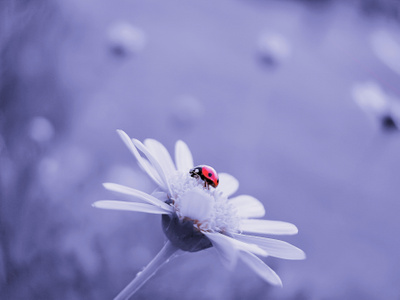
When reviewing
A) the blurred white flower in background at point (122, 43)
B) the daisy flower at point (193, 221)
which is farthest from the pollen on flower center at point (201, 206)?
the blurred white flower in background at point (122, 43)

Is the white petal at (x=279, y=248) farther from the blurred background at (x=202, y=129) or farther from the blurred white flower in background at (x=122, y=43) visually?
the blurred white flower in background at (x=122, y=43)

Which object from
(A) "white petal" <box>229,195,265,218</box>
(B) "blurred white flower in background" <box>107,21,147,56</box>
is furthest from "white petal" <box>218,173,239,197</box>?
(B) "blurred white flower in background" <box>107,21,147,56</box>

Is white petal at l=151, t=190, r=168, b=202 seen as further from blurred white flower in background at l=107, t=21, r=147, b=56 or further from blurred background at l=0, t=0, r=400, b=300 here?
blurred white flower in background at l=107, t=21, r=147, b=56

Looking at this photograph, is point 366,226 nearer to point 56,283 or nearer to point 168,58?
point 168,58

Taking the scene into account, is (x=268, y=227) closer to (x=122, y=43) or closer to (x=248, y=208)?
(x=248, y=208)

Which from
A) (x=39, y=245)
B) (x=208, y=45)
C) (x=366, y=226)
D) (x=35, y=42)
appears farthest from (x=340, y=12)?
(x=39, y=245)

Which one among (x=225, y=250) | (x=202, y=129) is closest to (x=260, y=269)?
(x=225, y=250)

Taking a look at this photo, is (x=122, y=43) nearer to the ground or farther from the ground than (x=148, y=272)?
farther from the ground
